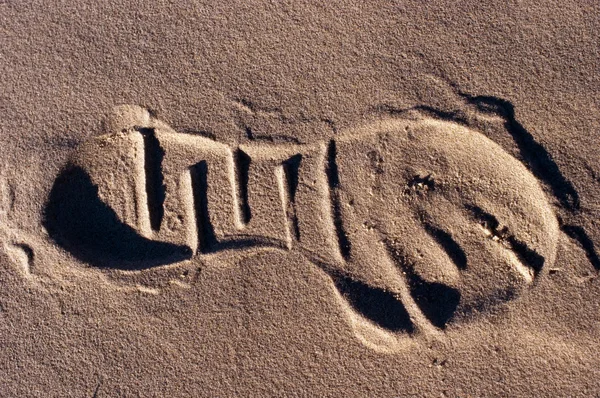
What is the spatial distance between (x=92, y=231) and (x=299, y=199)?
96 centimetres

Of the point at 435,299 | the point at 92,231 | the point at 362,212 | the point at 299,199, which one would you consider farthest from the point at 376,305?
the point at 92,231

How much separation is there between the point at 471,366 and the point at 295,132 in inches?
48.7

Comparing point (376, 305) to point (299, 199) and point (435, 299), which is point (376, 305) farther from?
point (299, 199)

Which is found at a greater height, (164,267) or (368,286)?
(368,286)

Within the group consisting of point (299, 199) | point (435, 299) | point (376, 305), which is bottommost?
point (376, 305)

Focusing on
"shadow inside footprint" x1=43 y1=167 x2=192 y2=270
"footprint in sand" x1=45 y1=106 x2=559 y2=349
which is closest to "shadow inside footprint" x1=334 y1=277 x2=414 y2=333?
"footprint in sand" x1=45 y1=106 x2=559 y2=349

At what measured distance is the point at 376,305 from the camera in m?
1.83

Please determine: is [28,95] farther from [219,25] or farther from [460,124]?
[460,124]

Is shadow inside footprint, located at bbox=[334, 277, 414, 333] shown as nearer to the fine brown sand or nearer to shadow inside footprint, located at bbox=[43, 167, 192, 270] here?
the fine brown sand

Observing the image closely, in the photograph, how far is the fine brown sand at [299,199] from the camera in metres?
1.79

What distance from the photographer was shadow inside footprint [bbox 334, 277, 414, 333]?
1819mm

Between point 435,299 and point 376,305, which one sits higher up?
point 435,299

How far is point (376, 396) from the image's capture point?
5.98ft

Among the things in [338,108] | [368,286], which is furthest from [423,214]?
[338,108]
